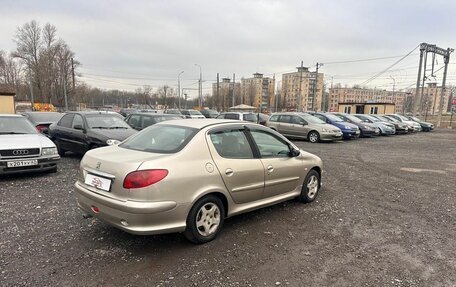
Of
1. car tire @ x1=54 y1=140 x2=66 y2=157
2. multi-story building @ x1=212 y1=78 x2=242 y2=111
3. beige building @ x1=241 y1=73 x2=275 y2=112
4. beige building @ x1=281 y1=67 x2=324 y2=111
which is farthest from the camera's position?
beige building @ x1=241 y1=73 x2=275 y2=112

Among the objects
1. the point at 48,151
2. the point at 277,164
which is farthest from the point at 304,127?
the point at 48,151

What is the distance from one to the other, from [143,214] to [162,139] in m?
1.17

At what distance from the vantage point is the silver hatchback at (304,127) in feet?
50.5

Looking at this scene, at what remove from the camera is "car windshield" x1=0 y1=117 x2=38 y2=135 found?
278 inches

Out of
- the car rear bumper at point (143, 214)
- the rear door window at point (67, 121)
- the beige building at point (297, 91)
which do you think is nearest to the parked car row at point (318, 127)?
the rear door window at point (67, 121)

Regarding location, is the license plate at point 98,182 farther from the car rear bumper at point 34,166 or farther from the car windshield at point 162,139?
the car rear bumper at point 34,166

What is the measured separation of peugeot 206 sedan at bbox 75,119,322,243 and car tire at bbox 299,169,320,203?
53 cm

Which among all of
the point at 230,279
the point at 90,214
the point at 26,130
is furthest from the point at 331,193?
the point at 26,130

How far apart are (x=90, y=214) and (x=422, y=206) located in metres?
5.52

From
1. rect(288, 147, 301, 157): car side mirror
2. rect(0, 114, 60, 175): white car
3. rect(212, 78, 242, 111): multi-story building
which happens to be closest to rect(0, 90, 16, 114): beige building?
rect(0, 114, 60, 175): white car

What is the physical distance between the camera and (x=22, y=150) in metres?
6.14

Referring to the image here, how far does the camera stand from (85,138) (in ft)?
26.3

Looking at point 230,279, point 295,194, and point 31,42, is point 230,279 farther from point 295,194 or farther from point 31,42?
point 31,42

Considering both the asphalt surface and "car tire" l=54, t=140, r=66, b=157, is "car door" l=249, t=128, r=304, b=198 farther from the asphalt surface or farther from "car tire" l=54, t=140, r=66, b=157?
"car tire" l=54, t=140, r=66, b=157
